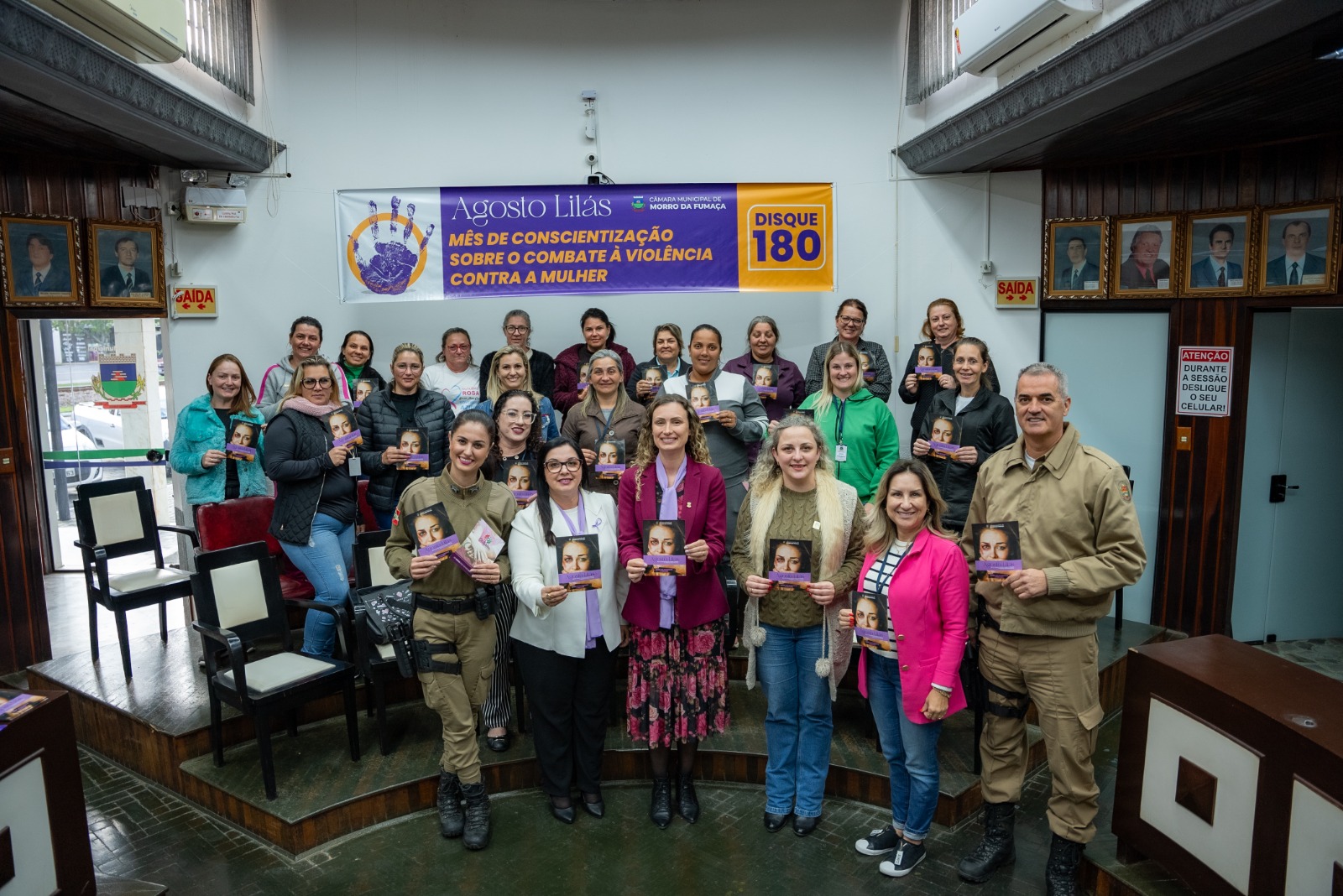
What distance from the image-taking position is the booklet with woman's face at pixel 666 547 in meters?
3.07

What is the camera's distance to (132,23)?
3.97m

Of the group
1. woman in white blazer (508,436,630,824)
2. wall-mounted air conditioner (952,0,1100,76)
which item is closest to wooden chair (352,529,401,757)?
woman in white blazer (508,436,630,824)

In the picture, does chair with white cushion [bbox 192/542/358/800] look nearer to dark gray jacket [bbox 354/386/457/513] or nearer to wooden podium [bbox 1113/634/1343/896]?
dark gray jacket [bbox 354/386/457/513]

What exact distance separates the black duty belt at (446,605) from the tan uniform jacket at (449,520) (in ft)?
0.07

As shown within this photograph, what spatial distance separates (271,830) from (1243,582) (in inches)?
231

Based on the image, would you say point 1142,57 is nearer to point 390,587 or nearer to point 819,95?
point 819,95

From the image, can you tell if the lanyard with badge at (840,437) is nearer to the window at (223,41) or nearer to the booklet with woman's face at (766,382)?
the booklet with woman's face at (766,382)

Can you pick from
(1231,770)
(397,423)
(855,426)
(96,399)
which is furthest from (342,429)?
(96,399)

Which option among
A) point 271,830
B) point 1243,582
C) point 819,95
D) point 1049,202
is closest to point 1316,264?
point 1049,202

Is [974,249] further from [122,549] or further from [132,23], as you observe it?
[122,549]

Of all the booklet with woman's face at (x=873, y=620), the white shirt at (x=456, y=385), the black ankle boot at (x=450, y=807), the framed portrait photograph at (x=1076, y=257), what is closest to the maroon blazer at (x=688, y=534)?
the booklet with woman's face at (x=873, y=620)

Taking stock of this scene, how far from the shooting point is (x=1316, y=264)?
4.90 m

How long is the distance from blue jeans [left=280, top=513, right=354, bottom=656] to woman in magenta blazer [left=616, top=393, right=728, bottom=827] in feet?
5.67

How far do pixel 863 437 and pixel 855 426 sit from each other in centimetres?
7
